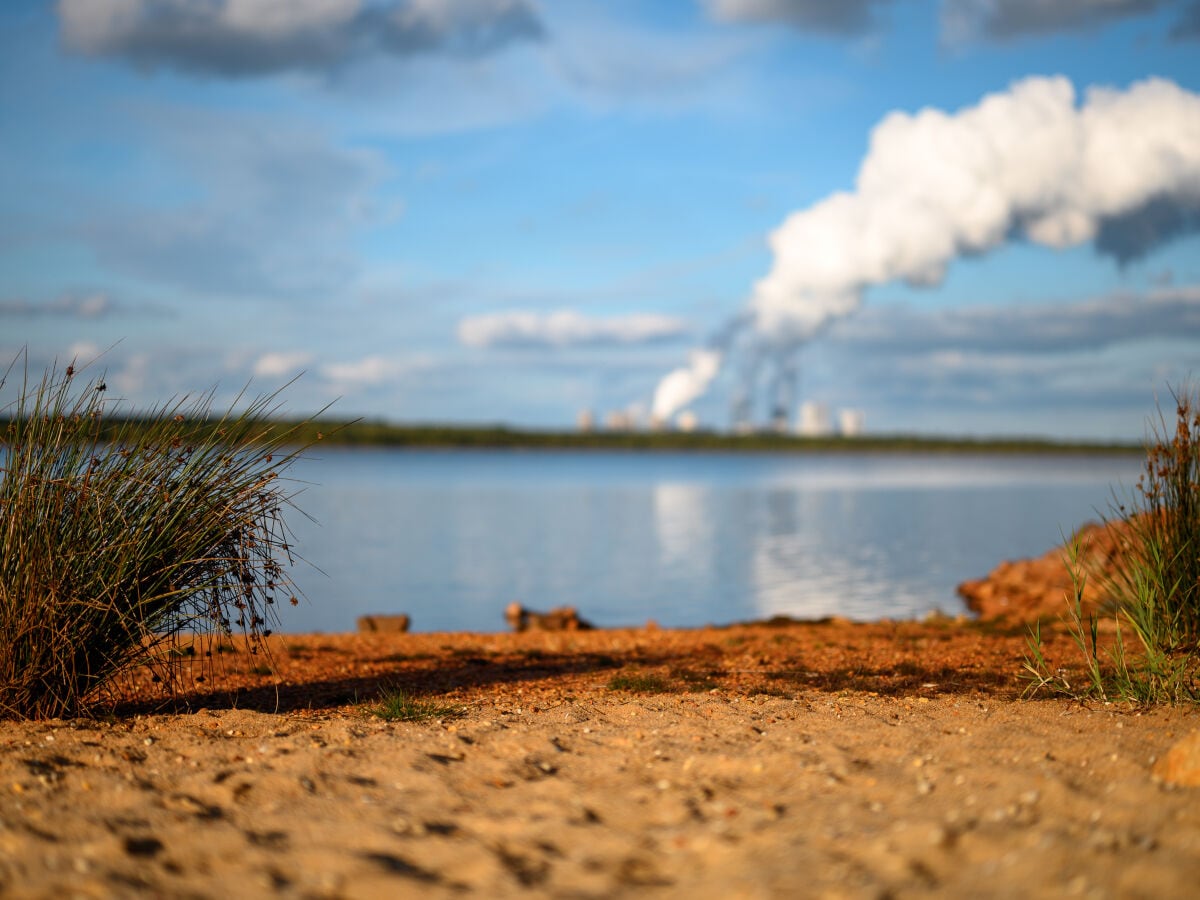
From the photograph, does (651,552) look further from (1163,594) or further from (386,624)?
(1163,594)

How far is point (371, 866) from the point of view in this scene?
4.33 meters

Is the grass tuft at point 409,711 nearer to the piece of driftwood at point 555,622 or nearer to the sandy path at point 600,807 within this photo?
the sandy path at point 600,807

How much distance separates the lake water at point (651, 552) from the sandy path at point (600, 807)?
2.03m

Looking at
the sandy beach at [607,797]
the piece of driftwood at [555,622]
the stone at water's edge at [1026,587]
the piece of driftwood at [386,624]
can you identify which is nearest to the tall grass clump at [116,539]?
the sandy beach at [607,797]

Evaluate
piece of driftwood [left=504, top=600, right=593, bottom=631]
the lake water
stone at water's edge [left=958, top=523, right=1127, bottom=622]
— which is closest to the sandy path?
the lake water

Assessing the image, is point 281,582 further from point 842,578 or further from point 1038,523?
point 1038,523

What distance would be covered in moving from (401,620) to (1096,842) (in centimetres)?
1340

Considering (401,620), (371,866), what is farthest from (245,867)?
(401,620)

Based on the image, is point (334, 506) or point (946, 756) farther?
point (334, 506)

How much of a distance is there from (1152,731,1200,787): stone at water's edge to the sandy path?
0.09 meters

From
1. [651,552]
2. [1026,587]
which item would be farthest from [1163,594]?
[651,552]

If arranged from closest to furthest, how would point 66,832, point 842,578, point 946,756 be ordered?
1. point 66,832
2. point 946,756
3. point 842,578

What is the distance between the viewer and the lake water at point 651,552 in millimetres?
23031

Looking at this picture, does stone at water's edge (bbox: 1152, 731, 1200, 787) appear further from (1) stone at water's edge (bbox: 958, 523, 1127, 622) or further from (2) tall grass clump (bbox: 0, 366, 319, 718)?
(1) stone at water's edge (bbox: 958, 523, 1127, 622)
